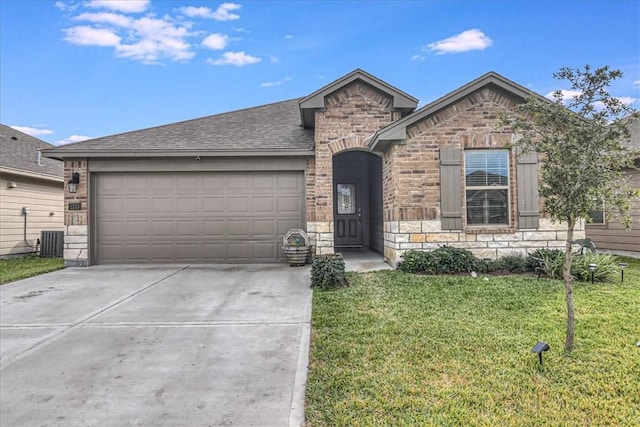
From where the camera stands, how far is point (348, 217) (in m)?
13.4

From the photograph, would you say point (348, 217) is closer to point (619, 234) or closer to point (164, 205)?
point (164, 205)

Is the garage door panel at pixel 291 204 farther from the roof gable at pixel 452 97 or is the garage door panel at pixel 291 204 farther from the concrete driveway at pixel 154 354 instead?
the concrete driveway at pixel 154 354

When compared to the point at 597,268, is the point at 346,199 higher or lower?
higher

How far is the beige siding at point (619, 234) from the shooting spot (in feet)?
33.8

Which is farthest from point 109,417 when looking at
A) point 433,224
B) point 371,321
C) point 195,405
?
point 433,224

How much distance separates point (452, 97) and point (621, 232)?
22.5 feet

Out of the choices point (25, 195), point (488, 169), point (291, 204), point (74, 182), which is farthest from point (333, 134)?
point (25, 195)

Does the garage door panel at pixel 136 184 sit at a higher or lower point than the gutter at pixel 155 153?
lower

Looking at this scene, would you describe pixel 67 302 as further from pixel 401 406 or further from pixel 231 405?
pixel 401 406

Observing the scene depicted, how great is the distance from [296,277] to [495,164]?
476 centimetres

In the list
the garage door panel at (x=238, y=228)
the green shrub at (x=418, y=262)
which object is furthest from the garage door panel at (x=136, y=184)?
the green shrub at (x=418, y=262)

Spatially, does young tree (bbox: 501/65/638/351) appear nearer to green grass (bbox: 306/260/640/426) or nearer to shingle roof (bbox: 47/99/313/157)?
green grass (bbox: 306/260/640/426)

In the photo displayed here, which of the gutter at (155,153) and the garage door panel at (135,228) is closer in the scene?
the gutter at (155,153)

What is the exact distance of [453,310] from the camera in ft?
16.8
